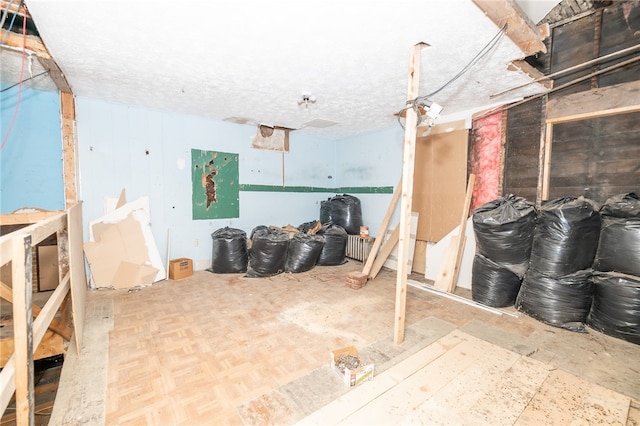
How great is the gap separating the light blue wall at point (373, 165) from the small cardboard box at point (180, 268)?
3.09 metres

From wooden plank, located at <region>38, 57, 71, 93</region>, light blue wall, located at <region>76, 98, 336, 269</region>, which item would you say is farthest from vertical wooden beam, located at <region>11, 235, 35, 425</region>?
light blue wall, located at <region>76, 98, 336, 269</region>

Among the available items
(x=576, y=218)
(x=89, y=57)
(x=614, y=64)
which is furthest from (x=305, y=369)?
(x=614, y=64)

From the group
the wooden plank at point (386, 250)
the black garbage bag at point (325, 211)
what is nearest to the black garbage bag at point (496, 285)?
the wooden plank at point (386, 250)

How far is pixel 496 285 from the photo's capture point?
2939 mm

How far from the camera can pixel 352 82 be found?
9.53 feet

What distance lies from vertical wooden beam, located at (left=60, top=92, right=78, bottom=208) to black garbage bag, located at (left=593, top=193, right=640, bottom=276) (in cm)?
565

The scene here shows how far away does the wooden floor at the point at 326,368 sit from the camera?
5.08 ft

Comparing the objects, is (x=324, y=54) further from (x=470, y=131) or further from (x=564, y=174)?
(x=564, y=174)

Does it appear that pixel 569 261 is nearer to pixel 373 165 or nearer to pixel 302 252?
pixel 302 252

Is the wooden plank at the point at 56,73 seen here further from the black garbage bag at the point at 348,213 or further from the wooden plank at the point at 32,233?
the black garbage bag at the point at 348,213

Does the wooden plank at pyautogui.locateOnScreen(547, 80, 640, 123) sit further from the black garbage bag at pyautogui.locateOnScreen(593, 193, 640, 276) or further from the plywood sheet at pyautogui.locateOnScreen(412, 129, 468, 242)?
the plywood sheet at pyautogui.locateOnScreen(412, 129, 468, 242)

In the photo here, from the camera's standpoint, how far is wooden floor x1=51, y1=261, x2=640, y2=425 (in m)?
1.55

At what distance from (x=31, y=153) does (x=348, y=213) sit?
4.34 meters

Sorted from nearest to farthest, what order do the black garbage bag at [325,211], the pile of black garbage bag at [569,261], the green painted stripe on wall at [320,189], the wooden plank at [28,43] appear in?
the wooden plank at [28,43] → the pile of black garbage bag at [569,261] → the green painted stripe on wall at [320,189] → the black garbage bag at [325,211]
